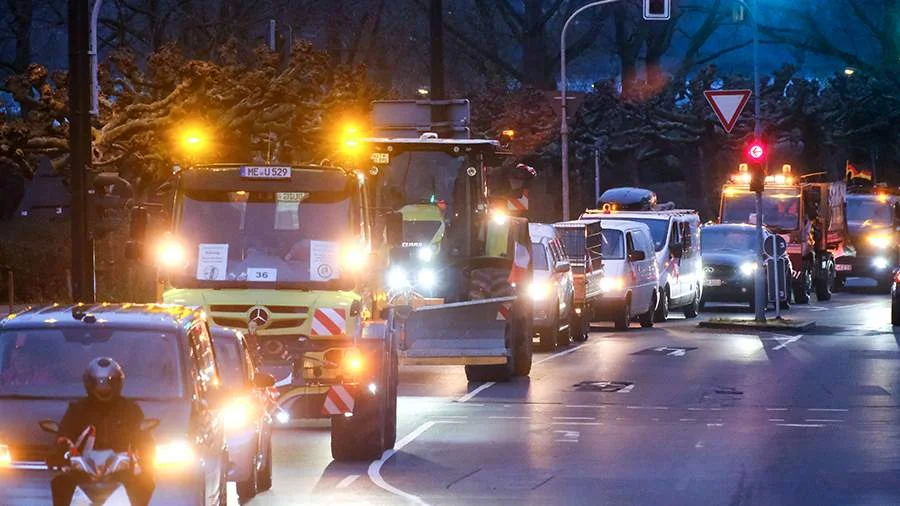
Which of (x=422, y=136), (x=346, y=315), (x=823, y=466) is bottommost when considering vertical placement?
(x=823, y=466)

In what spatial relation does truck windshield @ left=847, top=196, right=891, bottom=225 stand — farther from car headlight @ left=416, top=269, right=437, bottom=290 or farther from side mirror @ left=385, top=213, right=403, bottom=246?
side mirror @ left=385, top=213, right=403, bottom=246

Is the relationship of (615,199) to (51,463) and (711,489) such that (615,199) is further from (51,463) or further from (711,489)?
(51,463)

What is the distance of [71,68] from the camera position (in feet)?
80.3

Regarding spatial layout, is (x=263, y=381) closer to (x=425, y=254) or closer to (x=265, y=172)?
(x=265, y=172)

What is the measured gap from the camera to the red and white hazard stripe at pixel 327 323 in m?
17.6

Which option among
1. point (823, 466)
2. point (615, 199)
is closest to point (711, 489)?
point (823, 466)

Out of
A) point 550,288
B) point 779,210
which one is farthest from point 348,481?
point 779,210

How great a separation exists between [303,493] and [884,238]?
42.2 metres

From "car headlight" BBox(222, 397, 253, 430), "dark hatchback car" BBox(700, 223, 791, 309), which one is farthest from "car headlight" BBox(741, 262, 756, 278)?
"car headlight" BBox(222, 397, 253, 430)

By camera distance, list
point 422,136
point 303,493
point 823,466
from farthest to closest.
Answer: point 422,136
point 823,466
point 303,493

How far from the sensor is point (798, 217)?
4881cm

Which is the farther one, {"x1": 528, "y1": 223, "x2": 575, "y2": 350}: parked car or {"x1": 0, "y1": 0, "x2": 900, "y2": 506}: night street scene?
{"x1": 528, "y1": 223, "x2": 575, "y2": 350}: parked car

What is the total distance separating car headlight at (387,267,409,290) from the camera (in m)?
22.5

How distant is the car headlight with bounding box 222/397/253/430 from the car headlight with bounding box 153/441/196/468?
5.59 ft
